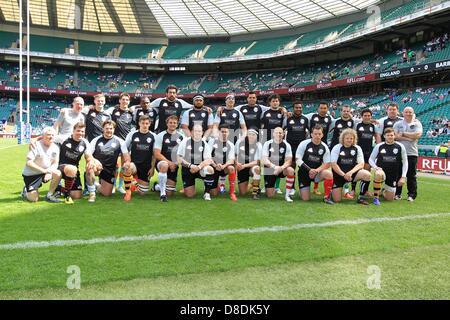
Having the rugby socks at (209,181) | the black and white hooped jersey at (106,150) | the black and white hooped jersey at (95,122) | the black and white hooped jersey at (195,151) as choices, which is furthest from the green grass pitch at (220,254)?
the black and white hooped jersey at (95,122)

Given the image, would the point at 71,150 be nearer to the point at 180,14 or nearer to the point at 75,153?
the point at 75,153

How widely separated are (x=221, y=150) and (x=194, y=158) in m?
0.58

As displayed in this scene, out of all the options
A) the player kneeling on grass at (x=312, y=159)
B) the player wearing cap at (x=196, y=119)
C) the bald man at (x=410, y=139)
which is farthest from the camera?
the player wearing cap at (x=196, y=119)

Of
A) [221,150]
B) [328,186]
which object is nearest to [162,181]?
[221,150]

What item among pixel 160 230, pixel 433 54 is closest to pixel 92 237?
pixel 160 230

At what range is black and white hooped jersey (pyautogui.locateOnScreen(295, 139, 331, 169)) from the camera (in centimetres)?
762

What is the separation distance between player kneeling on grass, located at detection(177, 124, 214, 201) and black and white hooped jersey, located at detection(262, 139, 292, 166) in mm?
1200

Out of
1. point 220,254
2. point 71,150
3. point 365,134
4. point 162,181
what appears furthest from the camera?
point 365,134

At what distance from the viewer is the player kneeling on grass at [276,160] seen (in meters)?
7.63

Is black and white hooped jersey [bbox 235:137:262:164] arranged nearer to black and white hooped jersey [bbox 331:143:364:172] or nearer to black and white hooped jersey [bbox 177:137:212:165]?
black and white hooped jersey [bbox 177:137:212:165]

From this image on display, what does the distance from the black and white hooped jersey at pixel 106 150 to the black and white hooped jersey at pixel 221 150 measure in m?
1.75

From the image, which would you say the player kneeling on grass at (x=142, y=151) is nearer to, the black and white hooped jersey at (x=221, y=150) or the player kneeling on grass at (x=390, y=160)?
the black and white hooped jersey at (x=221, y=150)

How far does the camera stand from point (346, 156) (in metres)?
7.61
